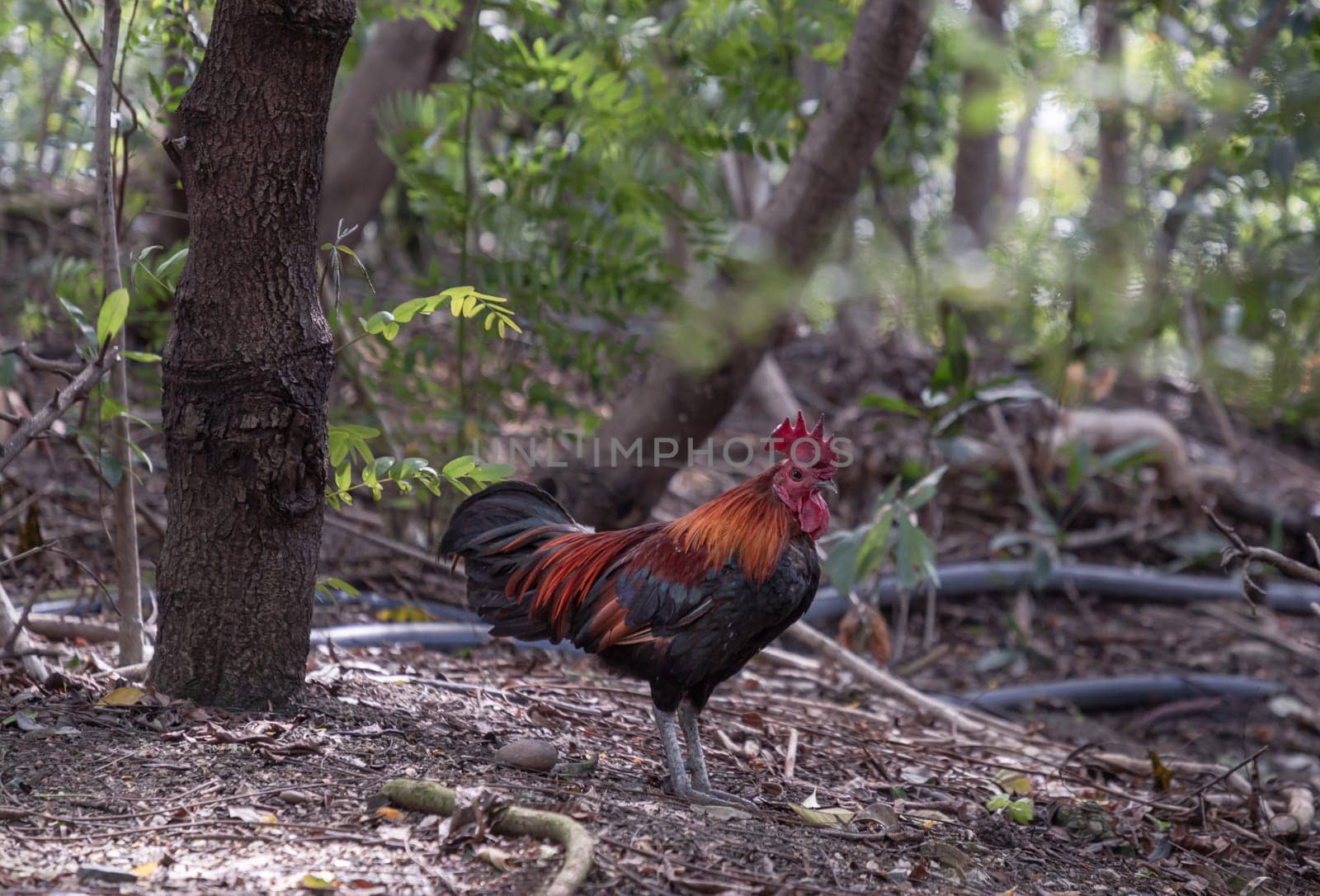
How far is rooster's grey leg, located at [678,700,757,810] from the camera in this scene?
3.52 m

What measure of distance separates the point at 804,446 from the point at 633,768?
4.13 feet

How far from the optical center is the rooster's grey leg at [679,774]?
11.4 feet

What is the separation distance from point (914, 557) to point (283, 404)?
10.5 ft

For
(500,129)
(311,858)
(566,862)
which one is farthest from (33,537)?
(500,129)

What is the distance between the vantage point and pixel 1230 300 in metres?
1.74

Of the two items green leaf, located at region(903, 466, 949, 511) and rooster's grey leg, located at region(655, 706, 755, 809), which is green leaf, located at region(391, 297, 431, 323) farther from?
green leaf, located at region(903, 466, 949, 511)

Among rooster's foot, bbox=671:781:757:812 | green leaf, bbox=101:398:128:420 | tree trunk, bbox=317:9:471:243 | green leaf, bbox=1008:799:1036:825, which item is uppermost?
tree trunk, bbox=317:9:471:243

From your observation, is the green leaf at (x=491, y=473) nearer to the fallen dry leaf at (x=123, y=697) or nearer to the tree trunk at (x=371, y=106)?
the fallen dry leaf at (x=123, y=697)

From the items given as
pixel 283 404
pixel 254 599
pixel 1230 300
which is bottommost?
pixel 254 599

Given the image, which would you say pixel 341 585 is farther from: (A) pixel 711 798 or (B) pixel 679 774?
(A) pixel 711 798

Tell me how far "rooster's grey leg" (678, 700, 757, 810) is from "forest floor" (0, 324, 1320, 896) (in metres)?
0.10

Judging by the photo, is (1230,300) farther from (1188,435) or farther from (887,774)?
(1188,435)

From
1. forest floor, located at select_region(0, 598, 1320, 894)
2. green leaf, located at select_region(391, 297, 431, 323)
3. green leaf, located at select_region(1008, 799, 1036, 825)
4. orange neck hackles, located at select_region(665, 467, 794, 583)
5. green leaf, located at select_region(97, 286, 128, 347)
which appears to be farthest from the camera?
green leaf, located at select_region(1008, 799, 1036, 825)

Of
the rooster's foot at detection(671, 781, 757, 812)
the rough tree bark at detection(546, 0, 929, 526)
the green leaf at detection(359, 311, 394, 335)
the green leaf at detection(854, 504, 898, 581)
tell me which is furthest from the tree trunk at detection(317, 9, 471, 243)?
the rooster's foot at detection(671, 781, 757, 812)
